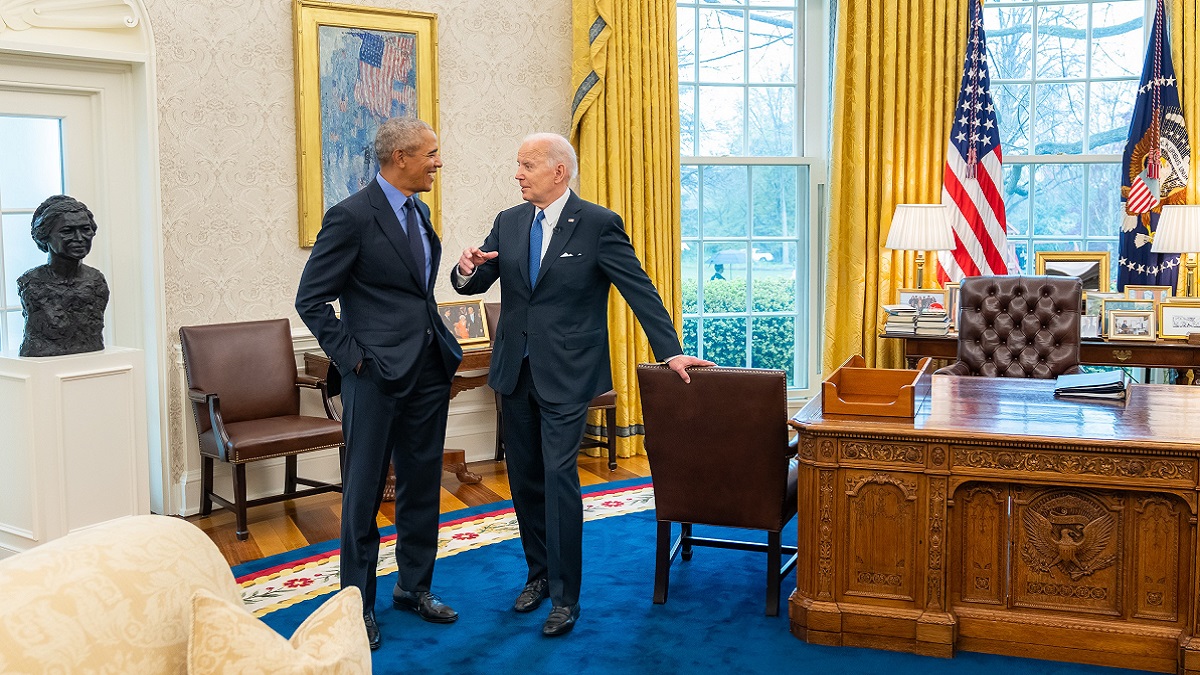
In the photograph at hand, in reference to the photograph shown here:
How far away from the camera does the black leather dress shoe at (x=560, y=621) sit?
358 centimetres

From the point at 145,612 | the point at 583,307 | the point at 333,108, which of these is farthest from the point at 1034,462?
the point at 333,108

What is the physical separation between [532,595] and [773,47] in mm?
4399

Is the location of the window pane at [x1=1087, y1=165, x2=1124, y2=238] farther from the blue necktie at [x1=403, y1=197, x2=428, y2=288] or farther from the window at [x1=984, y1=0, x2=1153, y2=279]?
the blue necktie at [x1=403, y1=197, x2=428, y2=288]

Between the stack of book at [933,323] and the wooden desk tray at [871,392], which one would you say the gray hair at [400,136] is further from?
the stack of book at [933,323]

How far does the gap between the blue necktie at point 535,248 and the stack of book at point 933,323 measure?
313 cm

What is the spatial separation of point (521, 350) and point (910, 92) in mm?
4007

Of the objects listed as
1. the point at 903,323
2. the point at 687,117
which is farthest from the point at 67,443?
the point at 903,323

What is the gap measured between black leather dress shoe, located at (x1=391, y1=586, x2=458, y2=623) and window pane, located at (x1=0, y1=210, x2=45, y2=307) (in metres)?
2.37

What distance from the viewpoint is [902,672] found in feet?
10.8

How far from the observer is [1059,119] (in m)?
6.73

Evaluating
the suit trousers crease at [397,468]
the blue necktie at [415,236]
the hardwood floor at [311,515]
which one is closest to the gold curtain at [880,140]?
the hardwood floor at [311,515]

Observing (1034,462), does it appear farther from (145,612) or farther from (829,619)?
(145,612)

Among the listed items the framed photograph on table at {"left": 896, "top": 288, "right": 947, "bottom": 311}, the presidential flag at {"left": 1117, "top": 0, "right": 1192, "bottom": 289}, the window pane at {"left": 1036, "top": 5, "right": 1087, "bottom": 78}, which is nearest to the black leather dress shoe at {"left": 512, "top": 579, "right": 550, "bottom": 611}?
the framed photograph on table at {"left": 896, "top": 288, "right": 947, "bottom": 311}

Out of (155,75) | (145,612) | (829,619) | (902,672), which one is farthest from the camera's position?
(155,75)
